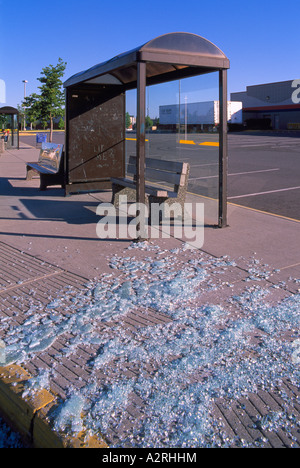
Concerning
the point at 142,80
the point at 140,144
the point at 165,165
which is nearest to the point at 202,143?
the point at 165,165

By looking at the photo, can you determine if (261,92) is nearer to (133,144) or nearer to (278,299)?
(133,144)

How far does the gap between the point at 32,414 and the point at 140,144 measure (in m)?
4.33

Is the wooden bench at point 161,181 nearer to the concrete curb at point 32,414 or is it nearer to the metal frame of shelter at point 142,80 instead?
the metal frame of shelter at point 142,80

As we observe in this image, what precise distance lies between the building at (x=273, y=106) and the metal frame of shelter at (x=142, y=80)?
54.6 meters

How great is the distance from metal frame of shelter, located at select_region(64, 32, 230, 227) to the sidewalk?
1.20 m

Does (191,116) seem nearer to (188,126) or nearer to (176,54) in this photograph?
→ (188,126)

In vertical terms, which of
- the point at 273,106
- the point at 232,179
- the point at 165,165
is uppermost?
the point at 273,106

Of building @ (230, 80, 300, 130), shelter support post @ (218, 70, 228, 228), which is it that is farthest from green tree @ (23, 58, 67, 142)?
building @ (230, 80, 300, 130)

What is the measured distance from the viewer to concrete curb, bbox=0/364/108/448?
8.24ft

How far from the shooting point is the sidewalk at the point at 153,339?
2672mm

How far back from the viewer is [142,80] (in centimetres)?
612

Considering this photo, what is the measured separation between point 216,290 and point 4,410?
237 centimetres

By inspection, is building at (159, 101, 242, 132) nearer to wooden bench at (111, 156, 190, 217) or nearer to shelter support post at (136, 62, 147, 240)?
wooden bench at (111, 156, 190, 217)

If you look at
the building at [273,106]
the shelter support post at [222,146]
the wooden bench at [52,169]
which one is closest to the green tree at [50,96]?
the wooden bench at [52,169]
